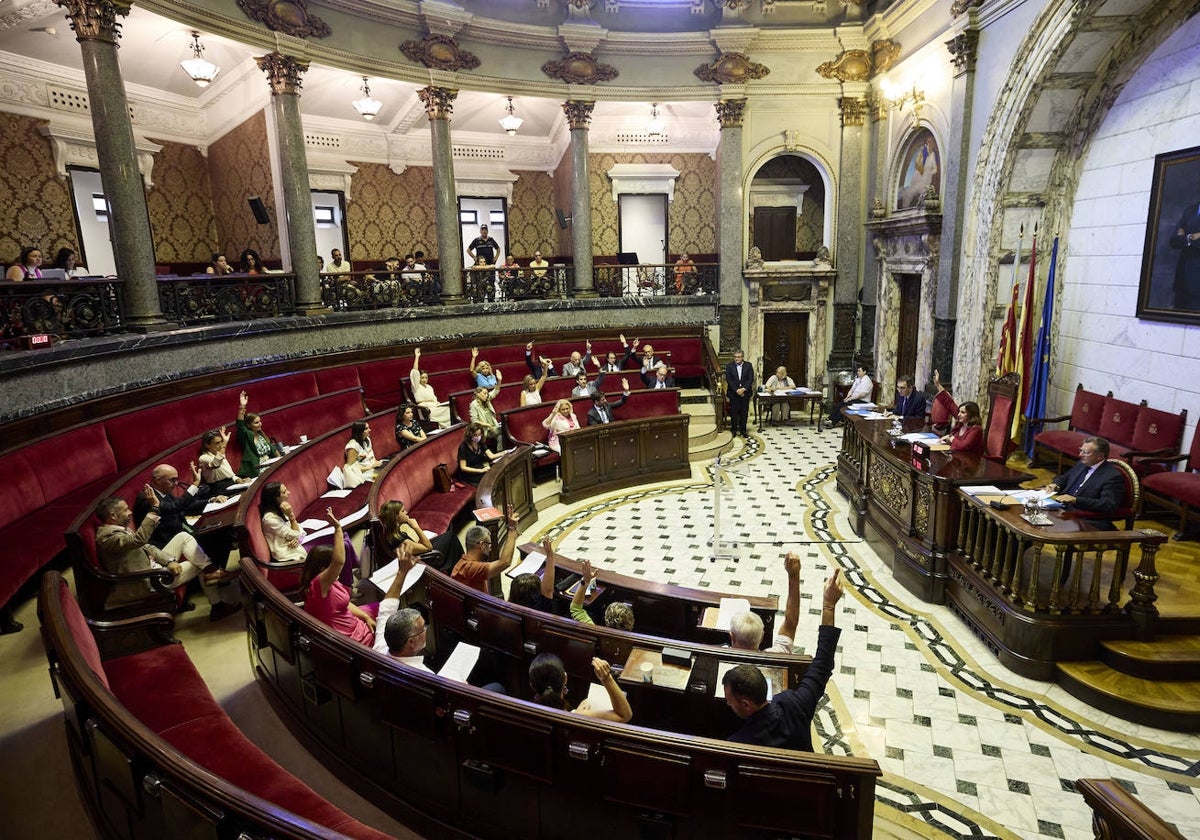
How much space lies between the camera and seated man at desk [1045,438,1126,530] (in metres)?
5.28

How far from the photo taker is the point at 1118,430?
7766 millimetres

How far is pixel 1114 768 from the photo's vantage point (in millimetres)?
3996

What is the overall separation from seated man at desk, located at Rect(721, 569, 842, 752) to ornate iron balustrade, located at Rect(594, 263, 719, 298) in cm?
1155

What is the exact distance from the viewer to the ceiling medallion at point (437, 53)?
11.2m

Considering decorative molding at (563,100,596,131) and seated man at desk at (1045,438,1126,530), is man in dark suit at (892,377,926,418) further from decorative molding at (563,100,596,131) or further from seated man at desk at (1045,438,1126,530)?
decorative molding at (563,100,596,131)

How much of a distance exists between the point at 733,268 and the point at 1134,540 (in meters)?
9.93

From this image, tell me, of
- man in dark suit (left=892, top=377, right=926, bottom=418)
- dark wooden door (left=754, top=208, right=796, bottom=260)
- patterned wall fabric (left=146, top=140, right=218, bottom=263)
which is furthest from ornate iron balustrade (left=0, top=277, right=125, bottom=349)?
dark wooden door (left=754, top=208, right=796, bottom=260)

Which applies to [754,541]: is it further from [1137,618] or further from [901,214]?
[901,214]

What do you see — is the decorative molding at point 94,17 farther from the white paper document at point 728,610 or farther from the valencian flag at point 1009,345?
the valencian flag at point 1009,345

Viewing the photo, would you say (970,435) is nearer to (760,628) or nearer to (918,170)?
(760,628)

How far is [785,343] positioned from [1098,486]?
9057mm

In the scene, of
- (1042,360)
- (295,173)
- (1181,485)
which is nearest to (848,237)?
(1042,360)

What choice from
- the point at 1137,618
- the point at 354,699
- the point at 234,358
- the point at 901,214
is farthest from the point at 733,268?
the point at 354,699

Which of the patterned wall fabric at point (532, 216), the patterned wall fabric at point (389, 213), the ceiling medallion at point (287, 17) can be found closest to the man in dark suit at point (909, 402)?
the patterned wall fabric at point (389, 213)
